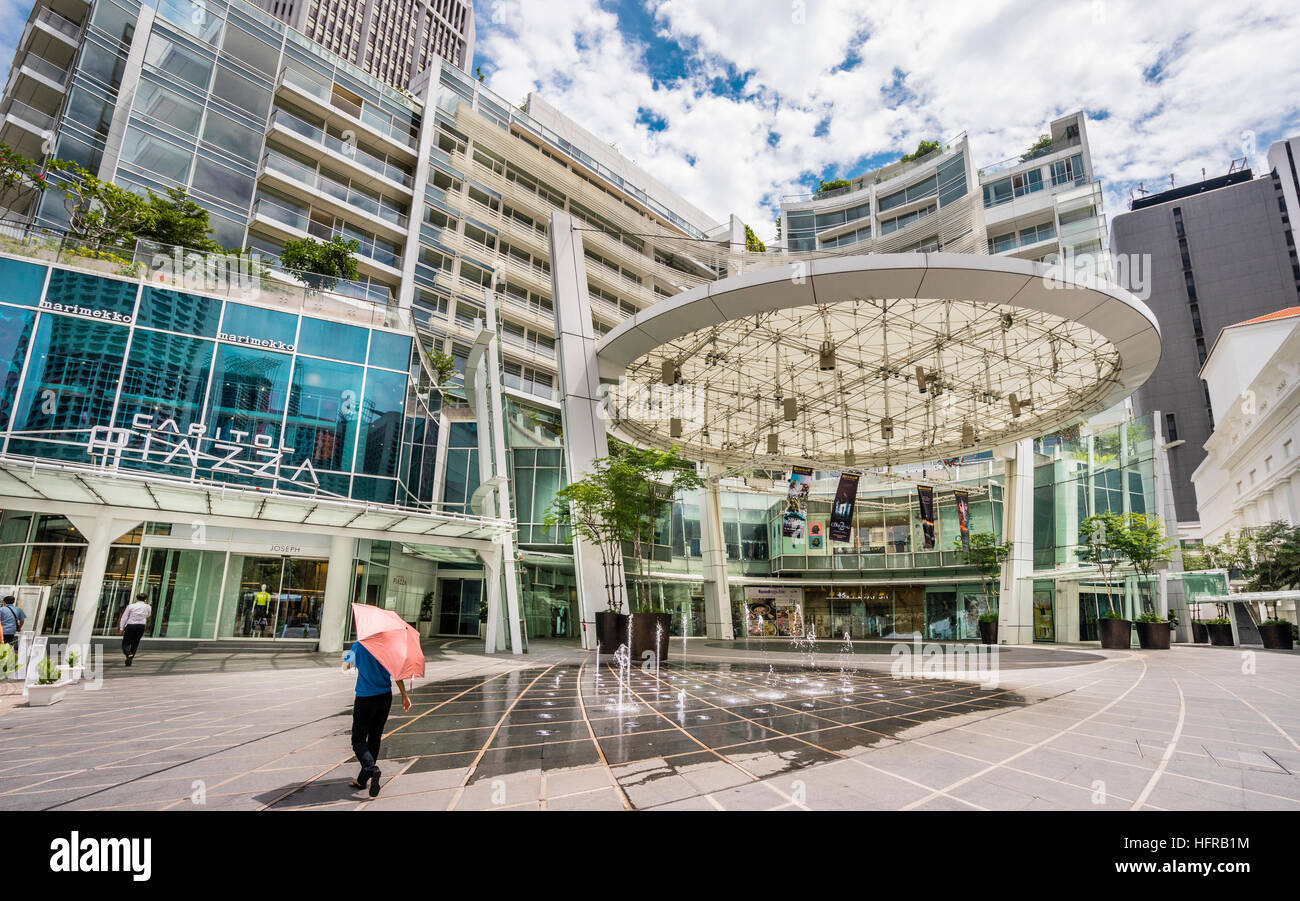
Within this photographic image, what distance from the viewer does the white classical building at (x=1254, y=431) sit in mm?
33469

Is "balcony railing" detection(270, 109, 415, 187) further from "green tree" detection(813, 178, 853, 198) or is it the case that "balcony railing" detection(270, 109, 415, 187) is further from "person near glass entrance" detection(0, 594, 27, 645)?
"green tree" detection(813, 178, 853, 198)

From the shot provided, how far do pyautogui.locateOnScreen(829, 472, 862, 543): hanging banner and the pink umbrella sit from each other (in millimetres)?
21191

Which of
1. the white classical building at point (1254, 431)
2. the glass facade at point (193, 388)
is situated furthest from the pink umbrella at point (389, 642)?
the white classical building at point (1254, 431)

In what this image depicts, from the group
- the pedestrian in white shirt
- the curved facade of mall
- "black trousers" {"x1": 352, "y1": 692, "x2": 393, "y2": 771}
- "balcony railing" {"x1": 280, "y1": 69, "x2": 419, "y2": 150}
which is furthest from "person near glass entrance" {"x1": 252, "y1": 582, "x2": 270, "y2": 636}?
"balcony railing" {"x1": 280, "y1": 69, "x2": 419, "y2": 150}

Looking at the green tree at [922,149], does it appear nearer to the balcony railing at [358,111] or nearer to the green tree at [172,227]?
the balcony railing at [358,111]

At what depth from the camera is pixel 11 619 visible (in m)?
11.7

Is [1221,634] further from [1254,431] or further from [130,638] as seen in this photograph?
[130,638]

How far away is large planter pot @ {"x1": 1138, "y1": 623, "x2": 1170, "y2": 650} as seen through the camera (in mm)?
23172

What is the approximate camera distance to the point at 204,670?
13.5 m

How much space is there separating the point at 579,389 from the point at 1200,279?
89.8 meters

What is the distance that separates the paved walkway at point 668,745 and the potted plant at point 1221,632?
63.1 ft
